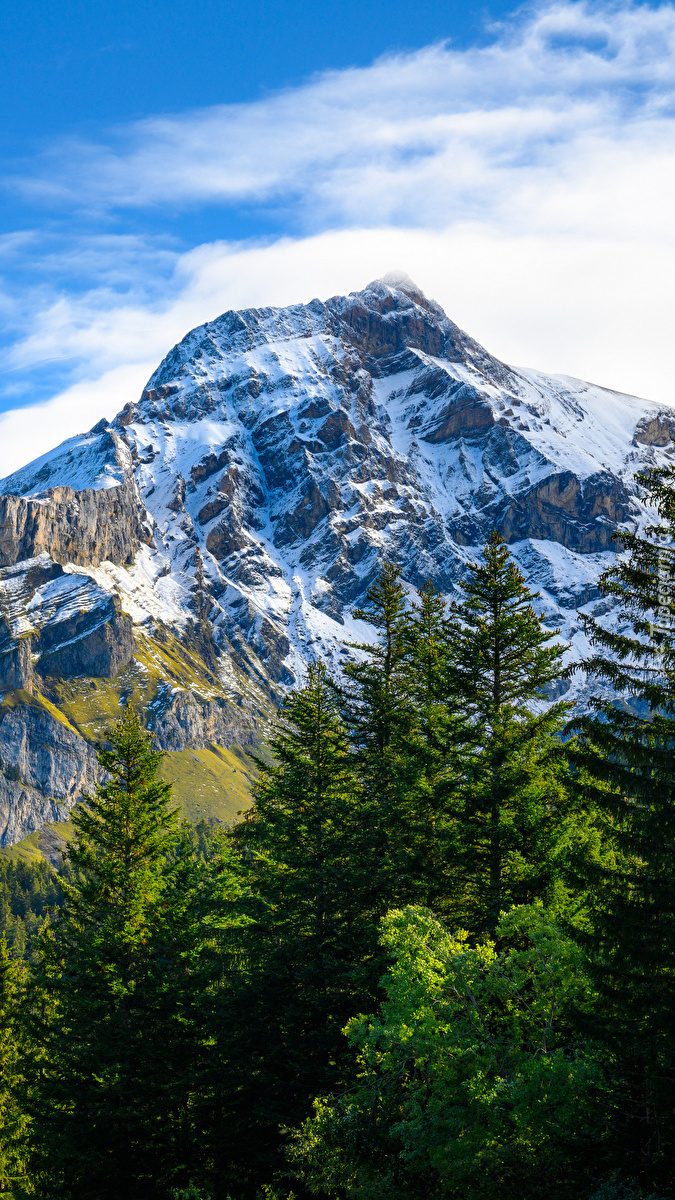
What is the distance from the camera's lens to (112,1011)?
105 ft

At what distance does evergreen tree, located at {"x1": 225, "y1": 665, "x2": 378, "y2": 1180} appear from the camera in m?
28.4

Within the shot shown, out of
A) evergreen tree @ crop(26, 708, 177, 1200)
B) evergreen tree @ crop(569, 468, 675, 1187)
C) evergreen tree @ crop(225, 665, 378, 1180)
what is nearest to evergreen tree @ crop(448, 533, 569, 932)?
evergreen tree @ crop(225, 665, 378, 1180)

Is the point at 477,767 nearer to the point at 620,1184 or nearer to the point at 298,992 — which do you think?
the point at 298,992

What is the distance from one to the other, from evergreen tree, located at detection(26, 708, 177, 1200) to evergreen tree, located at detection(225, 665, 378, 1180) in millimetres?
3478

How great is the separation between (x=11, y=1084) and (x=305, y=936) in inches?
783

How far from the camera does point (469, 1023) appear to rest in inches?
746

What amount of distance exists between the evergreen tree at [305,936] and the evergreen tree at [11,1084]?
12880 mm

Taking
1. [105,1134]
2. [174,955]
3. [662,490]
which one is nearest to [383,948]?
[174,955]

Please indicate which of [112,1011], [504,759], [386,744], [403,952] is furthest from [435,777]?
[112,1011]

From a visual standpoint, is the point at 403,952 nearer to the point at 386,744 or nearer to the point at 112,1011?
the point at 386,744

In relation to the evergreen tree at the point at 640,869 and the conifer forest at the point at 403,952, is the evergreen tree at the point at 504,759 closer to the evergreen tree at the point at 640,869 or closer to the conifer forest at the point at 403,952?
the conifer forest at the point at 403,952

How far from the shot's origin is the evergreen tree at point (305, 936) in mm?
28406

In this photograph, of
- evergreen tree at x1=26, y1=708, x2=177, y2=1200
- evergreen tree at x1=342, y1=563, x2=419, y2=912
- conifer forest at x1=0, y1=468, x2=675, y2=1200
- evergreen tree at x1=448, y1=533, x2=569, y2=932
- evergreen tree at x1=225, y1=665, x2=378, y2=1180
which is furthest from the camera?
evergreen tree at x1=342, y1=563, x2=419, y2=912

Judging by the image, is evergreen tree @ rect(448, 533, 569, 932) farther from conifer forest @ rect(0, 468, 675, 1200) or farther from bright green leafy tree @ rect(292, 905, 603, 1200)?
bright green leafy tree @ rect(292, 905, 603, 1200)
